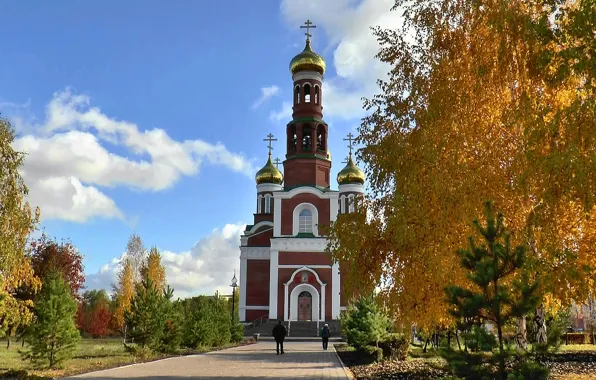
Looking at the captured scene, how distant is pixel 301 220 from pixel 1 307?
29.7 meters

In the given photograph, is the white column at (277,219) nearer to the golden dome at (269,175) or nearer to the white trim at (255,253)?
the white trim at (255,253)

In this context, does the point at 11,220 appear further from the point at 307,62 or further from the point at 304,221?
the point at 307,62

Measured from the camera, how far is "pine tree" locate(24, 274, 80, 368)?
44.1 ft

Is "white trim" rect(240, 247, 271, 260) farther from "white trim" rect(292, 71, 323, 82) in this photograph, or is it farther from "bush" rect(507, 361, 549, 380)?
"bush" rect(507, 361, 549, 380)

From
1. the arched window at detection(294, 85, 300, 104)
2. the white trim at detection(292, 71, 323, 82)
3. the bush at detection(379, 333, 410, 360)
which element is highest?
the white trim at detection(292, 71, 323, 82)

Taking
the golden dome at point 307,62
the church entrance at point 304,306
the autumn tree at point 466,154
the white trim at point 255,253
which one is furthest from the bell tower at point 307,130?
the autumn tree at point 466,154

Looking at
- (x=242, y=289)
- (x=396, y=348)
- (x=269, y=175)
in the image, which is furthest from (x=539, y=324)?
(x=269, y=175)

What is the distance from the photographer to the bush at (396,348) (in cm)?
1569

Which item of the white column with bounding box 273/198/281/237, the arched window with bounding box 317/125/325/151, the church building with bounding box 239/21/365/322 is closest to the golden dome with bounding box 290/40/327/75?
the church building with bounding box 239/21/365/322

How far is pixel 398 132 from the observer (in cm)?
1071

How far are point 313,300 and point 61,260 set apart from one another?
666 inches

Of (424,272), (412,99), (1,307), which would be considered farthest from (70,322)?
(412,99)

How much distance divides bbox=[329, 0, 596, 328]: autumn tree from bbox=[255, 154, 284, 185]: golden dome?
4022cm

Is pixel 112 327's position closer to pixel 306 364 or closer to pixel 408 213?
pixel 306 364
